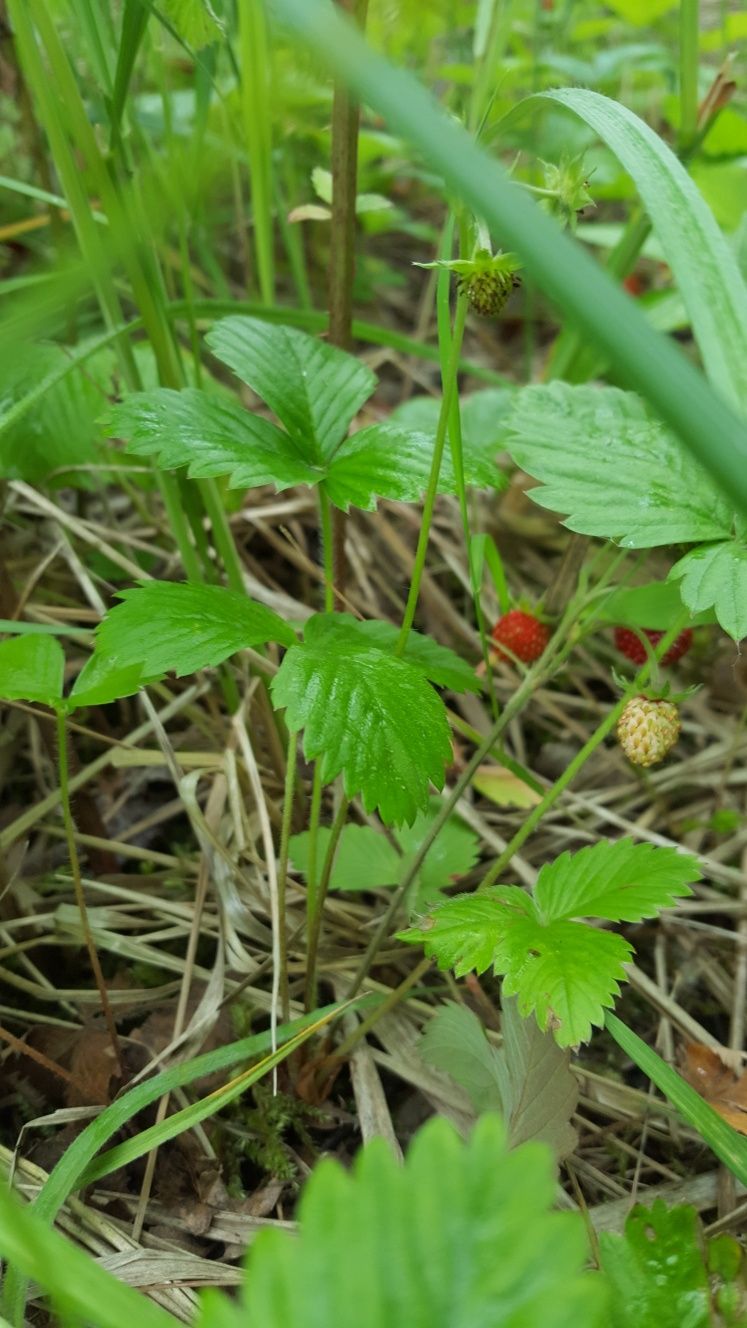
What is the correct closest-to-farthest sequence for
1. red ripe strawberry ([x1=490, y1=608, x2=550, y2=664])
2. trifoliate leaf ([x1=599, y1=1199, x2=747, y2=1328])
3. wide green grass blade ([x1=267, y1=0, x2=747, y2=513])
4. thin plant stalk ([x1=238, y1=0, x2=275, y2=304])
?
wide green grass blade ([x1=267, y1=0, x2=747, y2=513]) < trifoliate leaf ([x1=599, y1=1199, x2=747, y2=1328]) < thin plant stalk ([x1=238, y1=0, x2=275, y2=304]) < red ripe strawberry ([x1=490, y1=608, x2=550, y2=664])

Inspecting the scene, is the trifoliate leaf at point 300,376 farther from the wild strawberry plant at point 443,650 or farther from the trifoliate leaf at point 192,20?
the trifoliate leaf at point 192,20

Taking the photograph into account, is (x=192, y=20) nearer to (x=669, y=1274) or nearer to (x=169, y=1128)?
(x=169, y=1128)

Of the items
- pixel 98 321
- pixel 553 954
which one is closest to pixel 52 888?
pixel 553 954

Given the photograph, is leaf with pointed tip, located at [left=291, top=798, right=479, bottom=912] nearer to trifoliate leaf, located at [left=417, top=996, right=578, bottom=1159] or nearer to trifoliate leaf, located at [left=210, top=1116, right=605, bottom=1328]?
trifoliate leaf, located at [left=417, top=996, right=578, bottom=1159]

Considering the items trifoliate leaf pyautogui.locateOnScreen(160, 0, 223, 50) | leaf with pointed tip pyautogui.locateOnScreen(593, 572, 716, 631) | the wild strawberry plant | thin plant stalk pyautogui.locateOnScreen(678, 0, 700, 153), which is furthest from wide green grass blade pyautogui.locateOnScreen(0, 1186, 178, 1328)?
thin plant stalk pyautogui.locateOnScreen(678, 0, 700, 153)

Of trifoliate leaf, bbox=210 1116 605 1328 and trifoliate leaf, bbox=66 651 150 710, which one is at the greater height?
trifoliate leaf, bbox=66 651 150 710

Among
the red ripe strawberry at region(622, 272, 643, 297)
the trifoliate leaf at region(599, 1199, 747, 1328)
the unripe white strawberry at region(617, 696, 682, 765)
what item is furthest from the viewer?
the red ripe strawberry at region(622, 272, 643, 297)

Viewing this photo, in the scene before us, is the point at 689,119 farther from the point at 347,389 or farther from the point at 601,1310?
the point at 601,1310

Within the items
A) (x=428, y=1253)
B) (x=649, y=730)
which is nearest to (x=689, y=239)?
(x=649, y=730)
